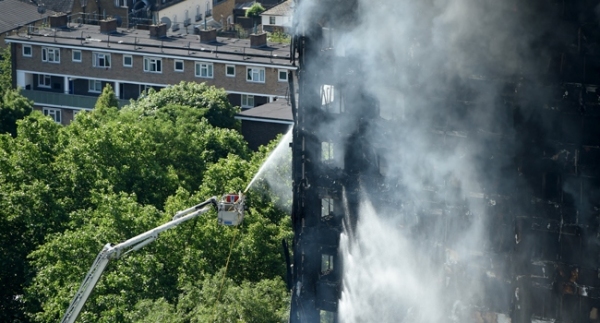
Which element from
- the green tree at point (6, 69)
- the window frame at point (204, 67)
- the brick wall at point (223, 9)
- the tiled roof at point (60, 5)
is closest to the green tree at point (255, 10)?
the brick wall at point (223, 9)

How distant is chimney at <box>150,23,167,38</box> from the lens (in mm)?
139125

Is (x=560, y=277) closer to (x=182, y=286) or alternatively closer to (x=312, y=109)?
(x=312, y=109)

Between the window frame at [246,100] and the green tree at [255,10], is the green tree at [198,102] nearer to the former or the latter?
the window frame at [246,100]

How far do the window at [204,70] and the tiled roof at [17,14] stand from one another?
3669 centimetres

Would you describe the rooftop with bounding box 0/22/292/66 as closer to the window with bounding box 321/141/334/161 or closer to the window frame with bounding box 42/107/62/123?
the window frame with bounding box 42/107/62/123

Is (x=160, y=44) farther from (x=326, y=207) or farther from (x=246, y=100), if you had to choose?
(x=326, y=207)

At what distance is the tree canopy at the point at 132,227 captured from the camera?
6744 cm

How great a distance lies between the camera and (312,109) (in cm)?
4728

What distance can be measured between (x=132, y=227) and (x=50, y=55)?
7013 cm

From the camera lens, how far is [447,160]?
147 ft

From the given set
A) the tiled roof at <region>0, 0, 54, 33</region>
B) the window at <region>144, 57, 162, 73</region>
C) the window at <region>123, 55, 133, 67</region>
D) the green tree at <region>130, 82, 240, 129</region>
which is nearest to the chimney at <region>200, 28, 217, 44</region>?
the window at <region>144, 57, 162, 73</region>

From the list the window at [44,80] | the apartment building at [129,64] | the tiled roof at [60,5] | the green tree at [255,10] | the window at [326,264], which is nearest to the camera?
the window at [326,264]

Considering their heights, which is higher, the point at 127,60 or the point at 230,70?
the point at 230,70

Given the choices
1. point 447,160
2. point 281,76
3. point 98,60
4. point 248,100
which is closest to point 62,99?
point 98,60
